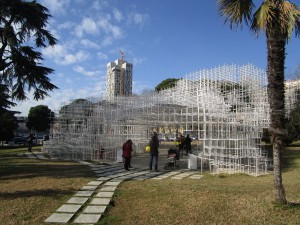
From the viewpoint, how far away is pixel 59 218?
252 inches

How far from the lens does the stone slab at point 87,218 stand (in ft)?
20.4

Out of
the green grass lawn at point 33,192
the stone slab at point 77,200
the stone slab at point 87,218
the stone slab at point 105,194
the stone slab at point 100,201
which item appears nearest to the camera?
the stone slab at point 87,218

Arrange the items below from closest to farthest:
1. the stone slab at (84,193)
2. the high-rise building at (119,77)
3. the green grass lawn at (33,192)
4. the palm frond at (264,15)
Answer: the green grass lawn at (33,192), the palm frond at (264,15), the stone slab at (84,193), the high-rise building at (119,77)

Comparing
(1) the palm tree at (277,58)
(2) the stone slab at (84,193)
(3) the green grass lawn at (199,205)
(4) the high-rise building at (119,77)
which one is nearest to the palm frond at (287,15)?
(1) the palm tree at (277,58)

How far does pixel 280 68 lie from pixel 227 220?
128 inches

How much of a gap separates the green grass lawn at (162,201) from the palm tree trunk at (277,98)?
0.56 metres

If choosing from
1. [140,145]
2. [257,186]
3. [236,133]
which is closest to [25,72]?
[140,145]

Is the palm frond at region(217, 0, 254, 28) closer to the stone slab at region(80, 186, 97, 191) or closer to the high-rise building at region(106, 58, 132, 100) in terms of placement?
the stone slab at region(80, 186, 97, 191)

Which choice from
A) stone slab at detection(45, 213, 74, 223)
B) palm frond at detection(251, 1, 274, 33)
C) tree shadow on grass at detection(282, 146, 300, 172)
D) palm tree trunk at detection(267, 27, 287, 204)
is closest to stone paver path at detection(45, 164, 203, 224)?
stone slab at detection(45, 213, 74, 223)

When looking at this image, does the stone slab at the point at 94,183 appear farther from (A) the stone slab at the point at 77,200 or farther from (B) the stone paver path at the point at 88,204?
(A) the stone slab at the point at 77,200

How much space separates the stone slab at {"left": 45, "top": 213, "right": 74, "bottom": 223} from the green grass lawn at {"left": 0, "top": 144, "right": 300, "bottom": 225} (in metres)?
0.20

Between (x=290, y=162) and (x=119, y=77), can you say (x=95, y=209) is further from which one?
(x=119, y=77)

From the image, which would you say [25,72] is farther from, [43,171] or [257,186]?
[257,186]

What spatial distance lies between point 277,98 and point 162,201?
3335 millimetres
